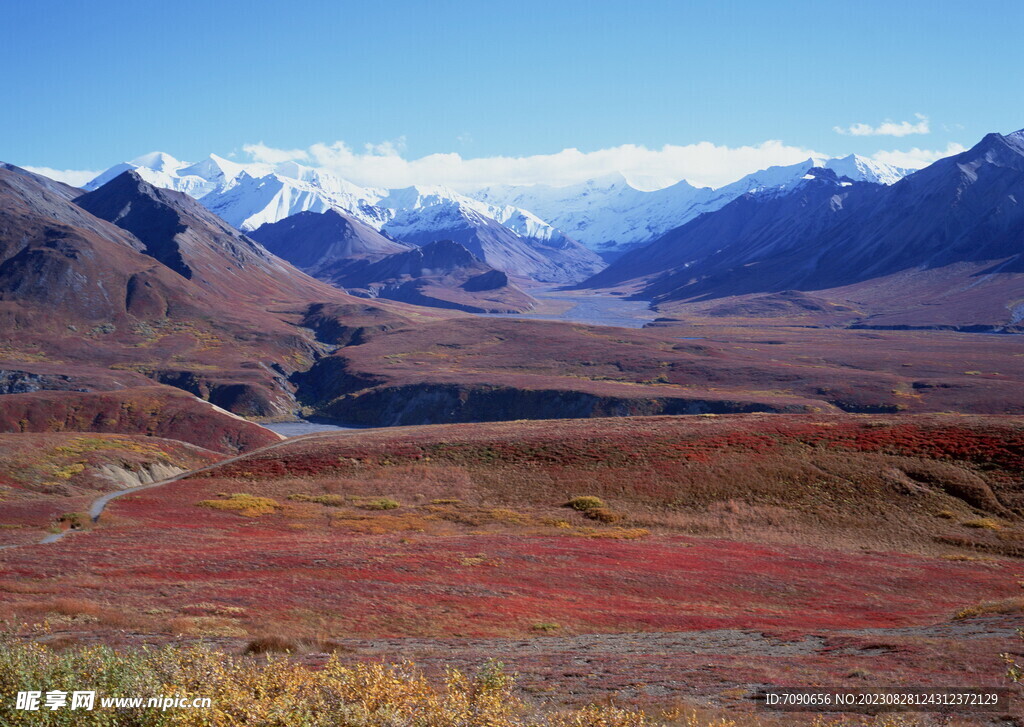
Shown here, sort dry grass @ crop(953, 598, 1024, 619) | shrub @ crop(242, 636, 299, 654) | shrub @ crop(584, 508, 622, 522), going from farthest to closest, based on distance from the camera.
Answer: shrub @ crop(584, 508, 622, 522) < dry grass @ crop(953, 598, 1024, 619) < shrub @ crop(242, 636, 299, 654)

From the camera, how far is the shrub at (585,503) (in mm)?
46544

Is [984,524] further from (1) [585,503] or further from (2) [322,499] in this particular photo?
(2) [322,499]

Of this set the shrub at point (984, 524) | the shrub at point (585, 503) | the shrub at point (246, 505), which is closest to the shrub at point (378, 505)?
the shrub at point (246, 505)

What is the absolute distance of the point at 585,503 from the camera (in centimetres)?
4703

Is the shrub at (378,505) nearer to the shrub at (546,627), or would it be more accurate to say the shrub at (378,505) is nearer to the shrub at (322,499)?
the shrub at (322,499)

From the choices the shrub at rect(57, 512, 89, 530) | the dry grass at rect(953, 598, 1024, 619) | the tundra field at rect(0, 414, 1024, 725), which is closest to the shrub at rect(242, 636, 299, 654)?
the tundra field at rect(0, 414, 1024, 725)

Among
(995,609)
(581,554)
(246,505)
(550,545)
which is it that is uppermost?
(995,609)

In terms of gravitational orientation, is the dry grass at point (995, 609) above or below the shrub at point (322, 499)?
above

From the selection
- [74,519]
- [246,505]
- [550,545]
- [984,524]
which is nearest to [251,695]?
[550,545]

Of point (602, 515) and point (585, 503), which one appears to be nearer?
point (602, 515)

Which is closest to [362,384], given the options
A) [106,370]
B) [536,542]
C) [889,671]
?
[106,370]

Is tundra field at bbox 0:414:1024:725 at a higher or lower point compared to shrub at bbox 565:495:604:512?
higher

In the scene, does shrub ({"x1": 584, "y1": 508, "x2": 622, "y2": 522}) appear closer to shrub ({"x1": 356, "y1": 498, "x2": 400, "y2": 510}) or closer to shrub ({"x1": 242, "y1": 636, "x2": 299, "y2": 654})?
shrub ({"x1": 356, "y1": 498, "x2": 400, "y2": 510})

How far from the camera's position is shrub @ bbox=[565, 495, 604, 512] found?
4654 cm
